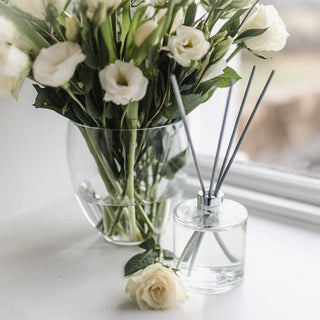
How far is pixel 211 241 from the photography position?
0.73 metres

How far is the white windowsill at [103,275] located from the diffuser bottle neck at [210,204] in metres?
0.11

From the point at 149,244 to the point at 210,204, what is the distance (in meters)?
0.15

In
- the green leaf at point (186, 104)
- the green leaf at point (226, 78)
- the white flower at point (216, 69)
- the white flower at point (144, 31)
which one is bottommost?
the green leaf at point (186, 104)

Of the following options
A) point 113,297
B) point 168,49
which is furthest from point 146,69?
point 113,297

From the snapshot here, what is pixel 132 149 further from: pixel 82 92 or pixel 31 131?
pixel 31 131

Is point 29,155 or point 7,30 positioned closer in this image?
point 7,30

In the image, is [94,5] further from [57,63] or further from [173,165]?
[173,165]

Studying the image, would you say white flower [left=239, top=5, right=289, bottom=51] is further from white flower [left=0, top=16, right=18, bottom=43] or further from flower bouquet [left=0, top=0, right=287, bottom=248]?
white flower [left=0, top=16, right=18, bottom=43]

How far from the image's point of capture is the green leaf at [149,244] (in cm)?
82

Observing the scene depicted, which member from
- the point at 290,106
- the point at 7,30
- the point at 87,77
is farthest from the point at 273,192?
the point at 290,106

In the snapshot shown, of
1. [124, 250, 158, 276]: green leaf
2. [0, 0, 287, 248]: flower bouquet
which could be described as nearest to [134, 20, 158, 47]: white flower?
[0, 0, 287, 248]: flower bouquet

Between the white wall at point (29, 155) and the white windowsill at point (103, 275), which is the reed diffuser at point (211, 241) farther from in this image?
the white wall at point (29, 155)

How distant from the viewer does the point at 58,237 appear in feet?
3.03

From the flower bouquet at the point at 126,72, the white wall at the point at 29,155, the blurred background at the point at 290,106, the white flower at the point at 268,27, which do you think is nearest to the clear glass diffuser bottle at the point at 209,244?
the flower bouquet at the point at 126,72
